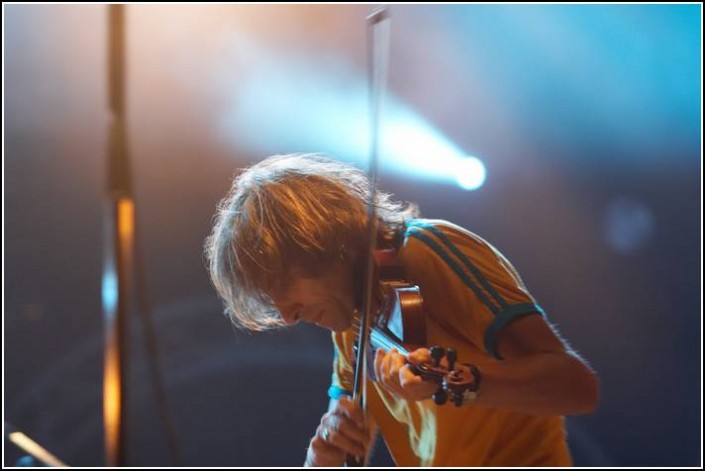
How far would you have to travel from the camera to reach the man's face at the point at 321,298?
95cm

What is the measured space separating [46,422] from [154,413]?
0.30 metres

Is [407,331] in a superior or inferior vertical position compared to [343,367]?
superior

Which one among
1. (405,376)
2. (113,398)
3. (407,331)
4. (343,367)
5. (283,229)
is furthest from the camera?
(343,367)

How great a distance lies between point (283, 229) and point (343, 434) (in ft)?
0.92

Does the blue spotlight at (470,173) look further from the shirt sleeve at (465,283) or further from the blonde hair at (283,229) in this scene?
the shirt sleeve at (465,283)

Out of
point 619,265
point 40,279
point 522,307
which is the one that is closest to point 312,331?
point 40,279

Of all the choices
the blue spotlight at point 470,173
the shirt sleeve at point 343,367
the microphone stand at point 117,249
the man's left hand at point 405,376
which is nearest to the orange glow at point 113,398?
the microphone stand at point 117,249

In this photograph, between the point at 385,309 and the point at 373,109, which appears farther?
the point at 385,309

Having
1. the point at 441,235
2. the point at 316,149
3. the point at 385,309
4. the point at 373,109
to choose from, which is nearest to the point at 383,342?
the point at 385,309

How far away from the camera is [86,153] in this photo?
1.92m

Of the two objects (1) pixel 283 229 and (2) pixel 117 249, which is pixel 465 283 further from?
(2) pixel 117 249

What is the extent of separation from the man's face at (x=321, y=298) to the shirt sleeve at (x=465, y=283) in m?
0.11

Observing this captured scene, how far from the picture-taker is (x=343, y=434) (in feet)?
2.82

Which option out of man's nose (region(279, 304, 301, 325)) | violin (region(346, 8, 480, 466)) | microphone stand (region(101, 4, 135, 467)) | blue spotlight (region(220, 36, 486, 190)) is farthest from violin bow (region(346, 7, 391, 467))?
blue spotlight (region(220, 36, 486, 190))
